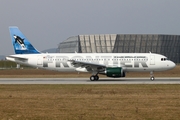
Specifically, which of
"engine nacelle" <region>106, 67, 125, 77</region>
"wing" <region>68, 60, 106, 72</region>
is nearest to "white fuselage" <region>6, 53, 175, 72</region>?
"wing" <region>68, 60, 106, 72</region>

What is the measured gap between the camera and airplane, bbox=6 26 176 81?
120 feet

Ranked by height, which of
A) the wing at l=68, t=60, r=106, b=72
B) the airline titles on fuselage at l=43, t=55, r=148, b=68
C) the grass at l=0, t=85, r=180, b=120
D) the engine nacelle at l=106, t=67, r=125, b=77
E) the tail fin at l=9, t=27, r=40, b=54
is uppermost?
the tail fin at l=9, t=27, r=40, b=54

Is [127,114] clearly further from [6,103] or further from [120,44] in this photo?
[120,44]

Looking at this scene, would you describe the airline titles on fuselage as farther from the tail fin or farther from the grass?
the grass

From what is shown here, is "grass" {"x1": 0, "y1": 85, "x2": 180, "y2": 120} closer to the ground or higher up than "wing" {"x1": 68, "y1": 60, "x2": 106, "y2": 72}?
closer to the ground

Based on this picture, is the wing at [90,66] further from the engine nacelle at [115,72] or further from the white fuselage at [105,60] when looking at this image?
the engine nacelle at [115,72]

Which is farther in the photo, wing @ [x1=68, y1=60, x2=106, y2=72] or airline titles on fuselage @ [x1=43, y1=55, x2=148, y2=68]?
airline titles on fuselage @ [x1=43, y1=55, x2=148, y2=68]

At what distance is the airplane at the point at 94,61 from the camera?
36.7m

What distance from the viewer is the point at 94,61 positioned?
37.9m

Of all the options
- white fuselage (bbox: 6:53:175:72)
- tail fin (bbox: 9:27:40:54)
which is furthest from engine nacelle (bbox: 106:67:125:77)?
tail fin (bbox: 9:27:40:54)

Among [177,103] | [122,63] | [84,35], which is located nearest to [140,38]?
[84,35]

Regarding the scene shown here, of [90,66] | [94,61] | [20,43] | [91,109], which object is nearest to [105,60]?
[94,61]

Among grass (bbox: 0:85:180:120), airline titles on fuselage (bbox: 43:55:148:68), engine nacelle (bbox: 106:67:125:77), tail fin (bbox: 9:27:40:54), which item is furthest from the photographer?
tail fin (bbox: 9:27:40:54)

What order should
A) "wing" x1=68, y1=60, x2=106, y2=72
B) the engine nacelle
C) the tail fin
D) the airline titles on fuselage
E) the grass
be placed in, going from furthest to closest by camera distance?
the tail fin < the airline titles on fuselage < "wing" x1=68, y1=60, x2=106, y2=72 < the engine nacelle < the grass
